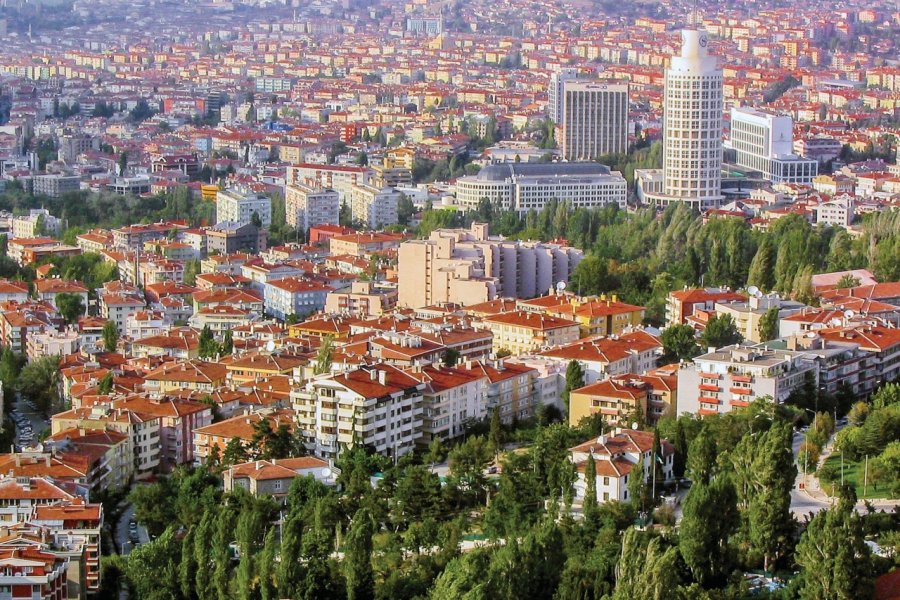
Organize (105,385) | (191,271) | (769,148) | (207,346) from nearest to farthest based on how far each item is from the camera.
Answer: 1. (105,385)
2. (207,346)
3. (191,271)
4. (769,148)

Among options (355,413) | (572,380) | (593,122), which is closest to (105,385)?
(355,413)

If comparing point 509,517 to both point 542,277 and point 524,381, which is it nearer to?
point 524,381

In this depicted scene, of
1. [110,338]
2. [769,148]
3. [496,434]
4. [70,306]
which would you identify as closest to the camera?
[496,434]

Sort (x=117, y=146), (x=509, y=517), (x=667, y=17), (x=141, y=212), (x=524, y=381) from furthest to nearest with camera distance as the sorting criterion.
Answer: (x=667, y=17)
(x=117, y=146)
(x=141, y=212)
(x=524, y=381)
(x=509, y=517)

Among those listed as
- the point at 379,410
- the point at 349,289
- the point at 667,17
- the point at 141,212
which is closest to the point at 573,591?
the point at 379,410

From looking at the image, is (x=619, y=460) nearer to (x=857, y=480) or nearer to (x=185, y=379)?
(x=857, y=480)

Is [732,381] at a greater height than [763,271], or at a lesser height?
greater

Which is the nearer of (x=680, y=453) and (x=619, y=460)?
(x=619, y=460)
